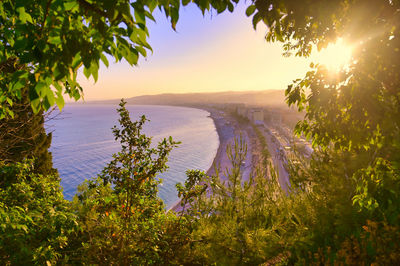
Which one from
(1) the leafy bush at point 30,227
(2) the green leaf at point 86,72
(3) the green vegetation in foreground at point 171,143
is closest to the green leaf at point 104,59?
(3) the green vegetation in foreground at point 171,143

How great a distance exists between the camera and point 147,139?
5.08 m

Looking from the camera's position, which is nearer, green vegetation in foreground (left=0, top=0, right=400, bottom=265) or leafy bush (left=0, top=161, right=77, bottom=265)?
green vegetation in foreground (left=0, top=0, right=400, bottom=265)

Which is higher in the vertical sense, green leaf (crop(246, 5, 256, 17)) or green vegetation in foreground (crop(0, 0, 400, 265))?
green leaf (crop(246, 5, 256, 17))

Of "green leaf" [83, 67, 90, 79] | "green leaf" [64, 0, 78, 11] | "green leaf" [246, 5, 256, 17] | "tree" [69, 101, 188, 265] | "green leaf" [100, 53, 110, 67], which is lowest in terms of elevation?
"tree" [69, 101, 188, 265]

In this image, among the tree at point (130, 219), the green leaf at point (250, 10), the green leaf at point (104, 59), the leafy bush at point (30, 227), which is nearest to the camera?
the green leaf at point (104, 59)

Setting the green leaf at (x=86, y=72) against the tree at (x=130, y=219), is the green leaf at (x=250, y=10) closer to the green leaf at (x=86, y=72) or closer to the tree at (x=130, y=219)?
the green leaf at (x=86, y=72)

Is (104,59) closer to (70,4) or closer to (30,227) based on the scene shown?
(70,4)

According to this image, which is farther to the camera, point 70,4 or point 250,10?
point 250,10

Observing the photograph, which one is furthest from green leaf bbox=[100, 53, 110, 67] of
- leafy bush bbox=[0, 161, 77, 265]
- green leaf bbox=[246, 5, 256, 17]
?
leafy bush bbox=[0, 161, 77, 265]

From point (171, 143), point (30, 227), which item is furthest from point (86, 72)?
point (30, 227)

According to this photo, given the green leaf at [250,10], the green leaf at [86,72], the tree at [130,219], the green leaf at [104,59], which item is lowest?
the tree at [130,219]

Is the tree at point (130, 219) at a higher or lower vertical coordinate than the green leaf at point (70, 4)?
lower

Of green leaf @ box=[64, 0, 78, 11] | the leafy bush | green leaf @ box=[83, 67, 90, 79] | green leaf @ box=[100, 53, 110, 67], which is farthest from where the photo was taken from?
the leafy bush

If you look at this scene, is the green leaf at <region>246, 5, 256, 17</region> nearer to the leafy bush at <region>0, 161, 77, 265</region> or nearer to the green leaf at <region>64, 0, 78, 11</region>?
the green leaf at <region>64, 0, 78, 11</region>
